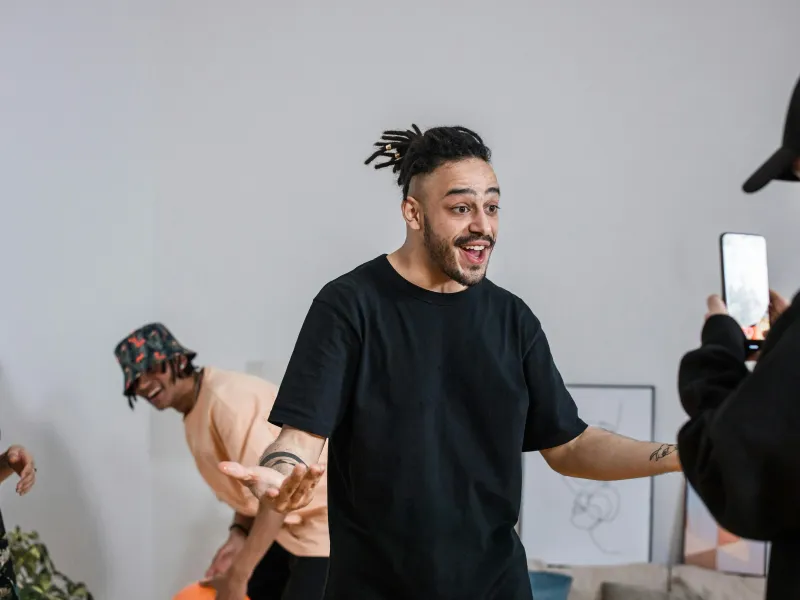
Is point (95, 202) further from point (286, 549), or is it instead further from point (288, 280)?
point (286, 549)

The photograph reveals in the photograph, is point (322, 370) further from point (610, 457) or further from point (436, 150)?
point (610, 457)

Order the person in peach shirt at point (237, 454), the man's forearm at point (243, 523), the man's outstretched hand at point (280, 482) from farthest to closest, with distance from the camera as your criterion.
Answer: the man's forearm at point (243, 523) → the person in peach shirt at point (237, 454) → the man's outstretched hand at point (280, 482)

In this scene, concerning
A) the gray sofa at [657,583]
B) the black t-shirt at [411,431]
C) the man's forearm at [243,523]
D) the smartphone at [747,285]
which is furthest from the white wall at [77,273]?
the smartphone at [747,285]

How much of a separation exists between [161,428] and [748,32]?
273 cm

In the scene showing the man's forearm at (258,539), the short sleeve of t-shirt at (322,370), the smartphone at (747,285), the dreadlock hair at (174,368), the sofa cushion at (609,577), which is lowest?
the sofa cushion at (609,577)

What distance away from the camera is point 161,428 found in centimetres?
366

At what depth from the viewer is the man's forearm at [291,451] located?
1.60 meters

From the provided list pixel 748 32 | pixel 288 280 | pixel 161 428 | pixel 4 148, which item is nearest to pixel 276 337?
pixel 288 280

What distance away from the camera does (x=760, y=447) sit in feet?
3.65

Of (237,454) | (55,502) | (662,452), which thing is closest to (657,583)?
(237,454)

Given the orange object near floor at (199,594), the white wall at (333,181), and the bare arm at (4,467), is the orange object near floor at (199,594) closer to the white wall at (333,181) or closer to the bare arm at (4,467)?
the bare arm at (4,467)

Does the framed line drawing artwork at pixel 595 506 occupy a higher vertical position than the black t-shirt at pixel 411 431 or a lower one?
lower

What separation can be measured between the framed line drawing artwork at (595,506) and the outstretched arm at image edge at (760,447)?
7.60ft

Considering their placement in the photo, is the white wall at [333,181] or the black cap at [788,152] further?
the white wall at [333,181]
